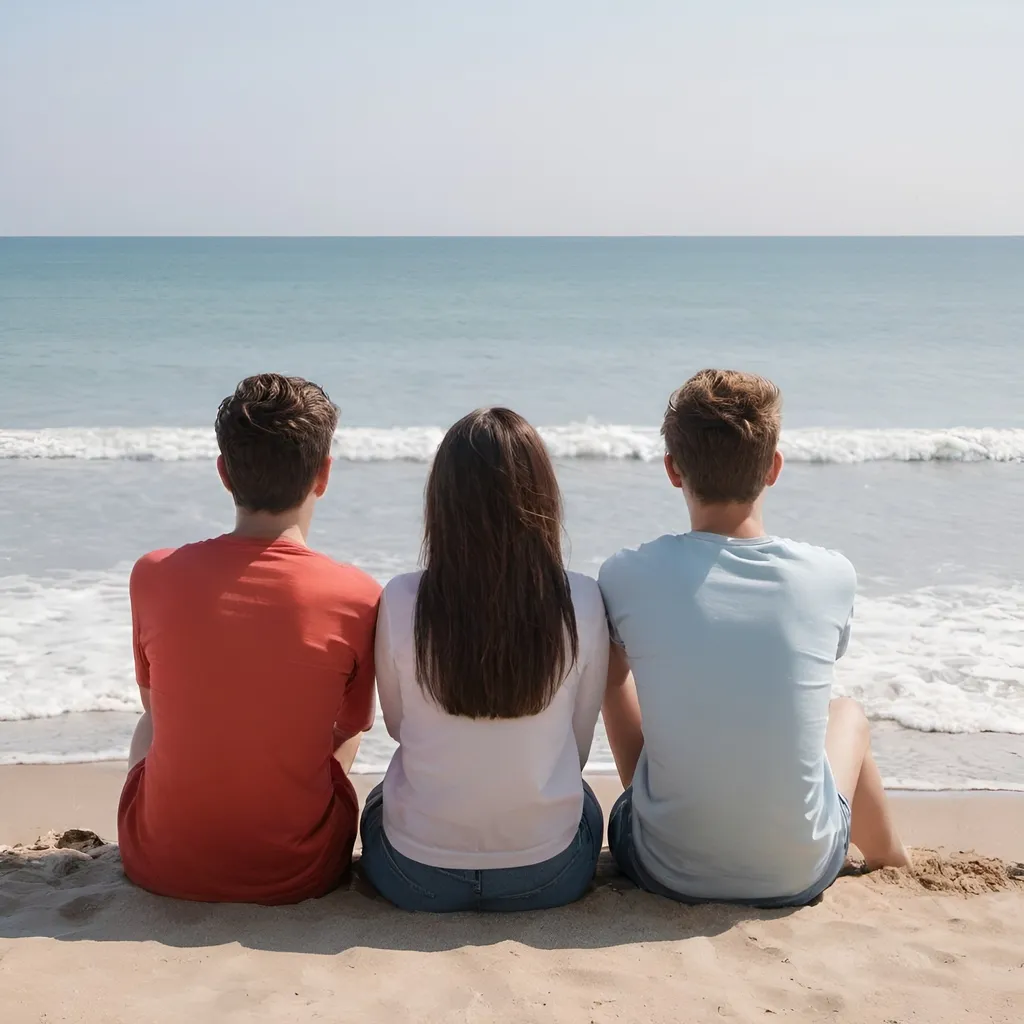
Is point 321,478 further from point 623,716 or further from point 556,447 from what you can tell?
point 556,447

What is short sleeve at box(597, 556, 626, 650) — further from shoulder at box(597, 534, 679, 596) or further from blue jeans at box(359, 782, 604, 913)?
blue jeans at box(359, 782, 604, 913)

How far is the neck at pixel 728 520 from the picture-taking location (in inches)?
102

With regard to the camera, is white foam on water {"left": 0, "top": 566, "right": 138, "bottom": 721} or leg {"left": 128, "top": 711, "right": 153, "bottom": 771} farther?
white foam on water {"left": 0, "top": 566, "right": 138, "bottom": 721}

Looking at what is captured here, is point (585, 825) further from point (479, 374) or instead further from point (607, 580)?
point (479, 374)

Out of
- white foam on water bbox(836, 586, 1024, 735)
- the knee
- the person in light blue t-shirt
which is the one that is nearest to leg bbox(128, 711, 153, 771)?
the person in light blue t-shirt

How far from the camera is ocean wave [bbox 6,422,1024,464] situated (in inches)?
443

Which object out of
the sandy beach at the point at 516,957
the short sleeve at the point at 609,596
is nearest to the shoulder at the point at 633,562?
the short sleeve at the point at 609,596

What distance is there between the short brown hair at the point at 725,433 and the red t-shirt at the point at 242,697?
823 mm

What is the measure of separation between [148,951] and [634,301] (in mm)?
32085

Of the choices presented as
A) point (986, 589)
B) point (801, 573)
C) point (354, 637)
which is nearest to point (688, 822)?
point (801, 573)

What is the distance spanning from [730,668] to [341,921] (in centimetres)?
109

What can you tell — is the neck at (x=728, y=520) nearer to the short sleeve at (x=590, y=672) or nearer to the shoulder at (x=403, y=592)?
the short sleeve at (x=590, y=672)

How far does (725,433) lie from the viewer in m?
2.53

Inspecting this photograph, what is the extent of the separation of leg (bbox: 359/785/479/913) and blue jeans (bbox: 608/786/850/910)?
43 cm
